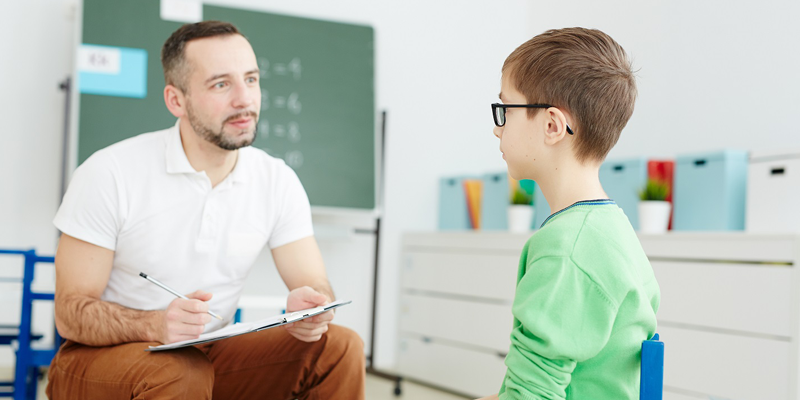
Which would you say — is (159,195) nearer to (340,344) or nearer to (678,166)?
(340,344)

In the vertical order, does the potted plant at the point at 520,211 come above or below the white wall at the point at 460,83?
below

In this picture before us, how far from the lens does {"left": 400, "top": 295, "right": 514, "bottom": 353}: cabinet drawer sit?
2.99 meters

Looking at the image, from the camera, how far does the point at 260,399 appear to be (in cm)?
159

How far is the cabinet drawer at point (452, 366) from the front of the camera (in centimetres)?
304

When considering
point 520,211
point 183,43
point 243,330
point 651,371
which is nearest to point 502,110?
point 651,371

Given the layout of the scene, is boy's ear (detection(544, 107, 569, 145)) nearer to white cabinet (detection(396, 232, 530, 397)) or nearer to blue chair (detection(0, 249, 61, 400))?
blue chair (detection(0, 249, 61, 400))

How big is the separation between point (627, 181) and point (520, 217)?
529mm

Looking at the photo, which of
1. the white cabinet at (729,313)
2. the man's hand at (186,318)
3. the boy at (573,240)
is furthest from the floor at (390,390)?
the boy at (573,240)

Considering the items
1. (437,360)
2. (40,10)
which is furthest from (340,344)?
(40,10)

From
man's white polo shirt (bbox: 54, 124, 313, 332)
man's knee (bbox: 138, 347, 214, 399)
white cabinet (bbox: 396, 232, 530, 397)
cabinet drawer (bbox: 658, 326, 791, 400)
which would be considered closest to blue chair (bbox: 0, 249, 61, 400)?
man's white polo shirt (bbox: 54, 124, 313, 332)

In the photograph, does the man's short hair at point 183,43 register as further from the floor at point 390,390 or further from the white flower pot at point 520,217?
the floor at point 390,390

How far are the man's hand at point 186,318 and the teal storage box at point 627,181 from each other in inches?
69.2

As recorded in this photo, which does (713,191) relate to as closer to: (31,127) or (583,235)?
(583,235)

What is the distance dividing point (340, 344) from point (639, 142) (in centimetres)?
216
